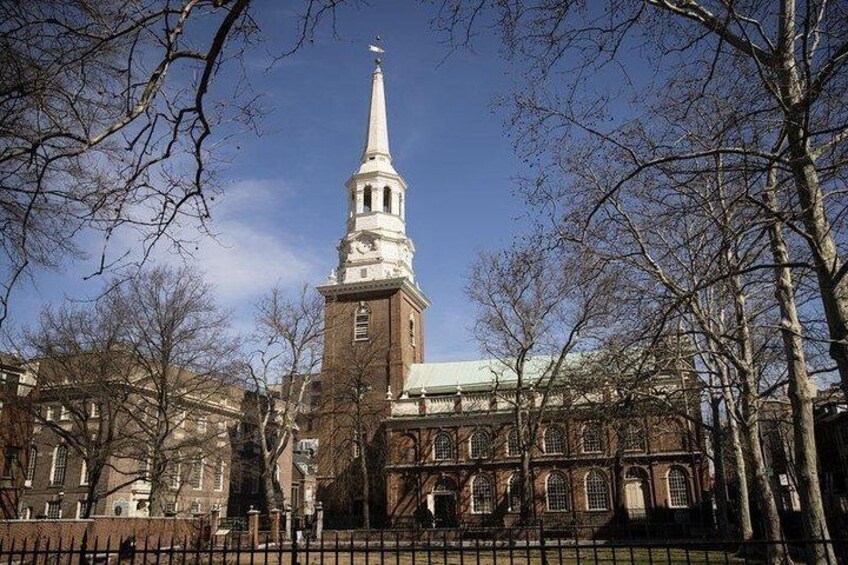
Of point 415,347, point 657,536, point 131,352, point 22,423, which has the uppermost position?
point 415,347

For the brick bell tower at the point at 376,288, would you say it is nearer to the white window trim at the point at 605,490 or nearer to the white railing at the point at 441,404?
the white railing at the point at 441,404

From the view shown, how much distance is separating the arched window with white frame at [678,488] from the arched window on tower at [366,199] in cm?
2759

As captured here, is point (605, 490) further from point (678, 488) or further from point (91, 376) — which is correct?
point (91, 376)

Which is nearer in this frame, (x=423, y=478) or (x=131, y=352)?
(x=131, y=352)

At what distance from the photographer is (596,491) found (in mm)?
41375

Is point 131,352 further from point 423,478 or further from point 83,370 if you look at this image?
point 423,478

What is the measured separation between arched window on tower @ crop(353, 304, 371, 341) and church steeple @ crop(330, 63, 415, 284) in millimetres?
2225

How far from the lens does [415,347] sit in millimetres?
52094

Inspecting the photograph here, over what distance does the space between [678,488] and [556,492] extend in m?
7.20

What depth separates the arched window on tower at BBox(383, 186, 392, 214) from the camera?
5125 cm

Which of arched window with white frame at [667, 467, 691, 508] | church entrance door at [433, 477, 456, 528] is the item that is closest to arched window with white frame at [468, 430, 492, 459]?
church entrance door at [433, 477, 456, 528]

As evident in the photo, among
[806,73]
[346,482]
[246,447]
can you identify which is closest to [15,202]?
[806,73]

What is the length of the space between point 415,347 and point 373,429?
7.99 m

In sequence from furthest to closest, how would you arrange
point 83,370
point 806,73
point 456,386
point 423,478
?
point 456,386
point 423,478
point 83,370
point 806,73
